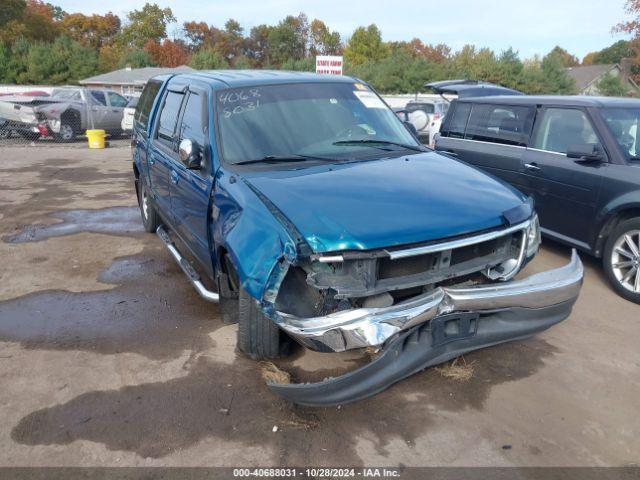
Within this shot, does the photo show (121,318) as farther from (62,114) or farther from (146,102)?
(62,114)

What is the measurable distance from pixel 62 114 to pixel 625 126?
16.8 meters

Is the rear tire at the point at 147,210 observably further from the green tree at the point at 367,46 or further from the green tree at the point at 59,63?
the green tree at the point at 367,46

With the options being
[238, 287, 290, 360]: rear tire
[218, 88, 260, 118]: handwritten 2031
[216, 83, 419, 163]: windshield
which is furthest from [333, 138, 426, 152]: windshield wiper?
[238, 287, 290, 360]: rear tire

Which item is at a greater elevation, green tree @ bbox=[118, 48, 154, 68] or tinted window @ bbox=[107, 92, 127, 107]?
green tree @ bbox=[118, 48, 154, 68]

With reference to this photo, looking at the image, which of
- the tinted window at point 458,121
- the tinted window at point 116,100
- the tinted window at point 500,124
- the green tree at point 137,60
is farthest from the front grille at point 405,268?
the green tree at point 137,60

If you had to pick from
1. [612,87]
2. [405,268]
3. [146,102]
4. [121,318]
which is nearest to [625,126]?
[405,268]

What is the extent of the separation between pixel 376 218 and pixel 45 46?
5263 cm

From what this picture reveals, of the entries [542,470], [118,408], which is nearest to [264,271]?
[118,408]

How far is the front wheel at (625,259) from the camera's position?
15.4 feet

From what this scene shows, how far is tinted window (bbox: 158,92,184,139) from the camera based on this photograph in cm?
487

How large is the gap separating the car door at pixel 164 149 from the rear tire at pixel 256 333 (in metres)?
1.90

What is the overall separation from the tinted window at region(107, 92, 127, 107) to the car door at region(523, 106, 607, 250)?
17.3m

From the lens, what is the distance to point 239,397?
3.30m

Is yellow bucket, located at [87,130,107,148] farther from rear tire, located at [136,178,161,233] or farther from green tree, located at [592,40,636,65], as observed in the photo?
green tree, located at [592,40,636,65]
